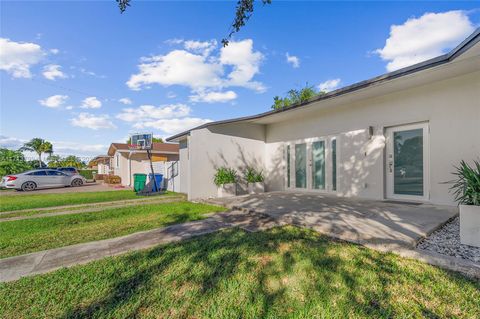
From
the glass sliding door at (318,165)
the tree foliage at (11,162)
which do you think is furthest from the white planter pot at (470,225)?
the tree foliage at (11,162)

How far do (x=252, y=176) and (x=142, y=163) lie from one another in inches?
442

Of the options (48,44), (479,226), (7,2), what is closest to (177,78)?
(48,44)

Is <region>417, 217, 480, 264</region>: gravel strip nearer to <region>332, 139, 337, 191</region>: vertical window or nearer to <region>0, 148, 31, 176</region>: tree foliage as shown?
<region>332, 139, 337, 191</region>: vertical window

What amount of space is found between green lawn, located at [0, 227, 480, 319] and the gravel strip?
1.89 feet

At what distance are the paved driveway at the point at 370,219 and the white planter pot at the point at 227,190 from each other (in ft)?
7.44

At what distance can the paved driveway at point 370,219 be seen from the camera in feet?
11.8

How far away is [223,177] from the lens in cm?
908

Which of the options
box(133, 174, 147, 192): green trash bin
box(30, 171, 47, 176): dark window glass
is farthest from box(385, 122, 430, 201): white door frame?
box(30, 171, 47, 176): dark window glass

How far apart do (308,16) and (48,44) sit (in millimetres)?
11245

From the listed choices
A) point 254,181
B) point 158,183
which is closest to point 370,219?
point 254,181

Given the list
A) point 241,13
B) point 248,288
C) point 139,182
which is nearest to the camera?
point 248,288

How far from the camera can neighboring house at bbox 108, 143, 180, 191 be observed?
515 inches

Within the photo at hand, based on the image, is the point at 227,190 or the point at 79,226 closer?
the point at 79,226

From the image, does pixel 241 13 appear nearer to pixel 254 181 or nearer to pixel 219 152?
pixel 219 152
